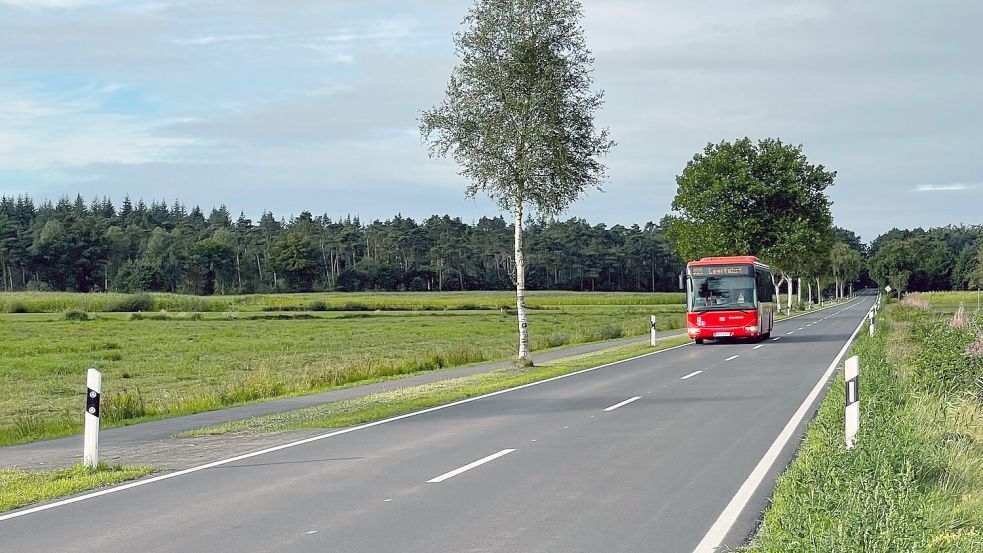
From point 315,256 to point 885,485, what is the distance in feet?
517

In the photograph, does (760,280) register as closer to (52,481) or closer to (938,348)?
(938,348)

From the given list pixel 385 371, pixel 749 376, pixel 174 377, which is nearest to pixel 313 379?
pixel 385 371

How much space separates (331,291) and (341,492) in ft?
479

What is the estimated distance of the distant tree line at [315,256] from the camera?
14012 centimetres

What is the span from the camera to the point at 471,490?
9.95 metres

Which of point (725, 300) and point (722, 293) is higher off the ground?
point (722, 293)

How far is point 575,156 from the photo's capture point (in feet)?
95.8

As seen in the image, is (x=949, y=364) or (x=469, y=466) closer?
(x=469, y=466)

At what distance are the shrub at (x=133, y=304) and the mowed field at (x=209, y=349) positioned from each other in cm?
20

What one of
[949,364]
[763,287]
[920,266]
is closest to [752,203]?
[763,287]

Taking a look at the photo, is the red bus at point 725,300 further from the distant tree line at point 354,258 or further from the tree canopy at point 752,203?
the distant tree line at point 354,258

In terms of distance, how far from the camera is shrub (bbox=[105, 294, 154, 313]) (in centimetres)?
9250

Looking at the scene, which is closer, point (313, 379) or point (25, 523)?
point (25, 523)

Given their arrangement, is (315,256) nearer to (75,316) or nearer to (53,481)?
(75,316)
